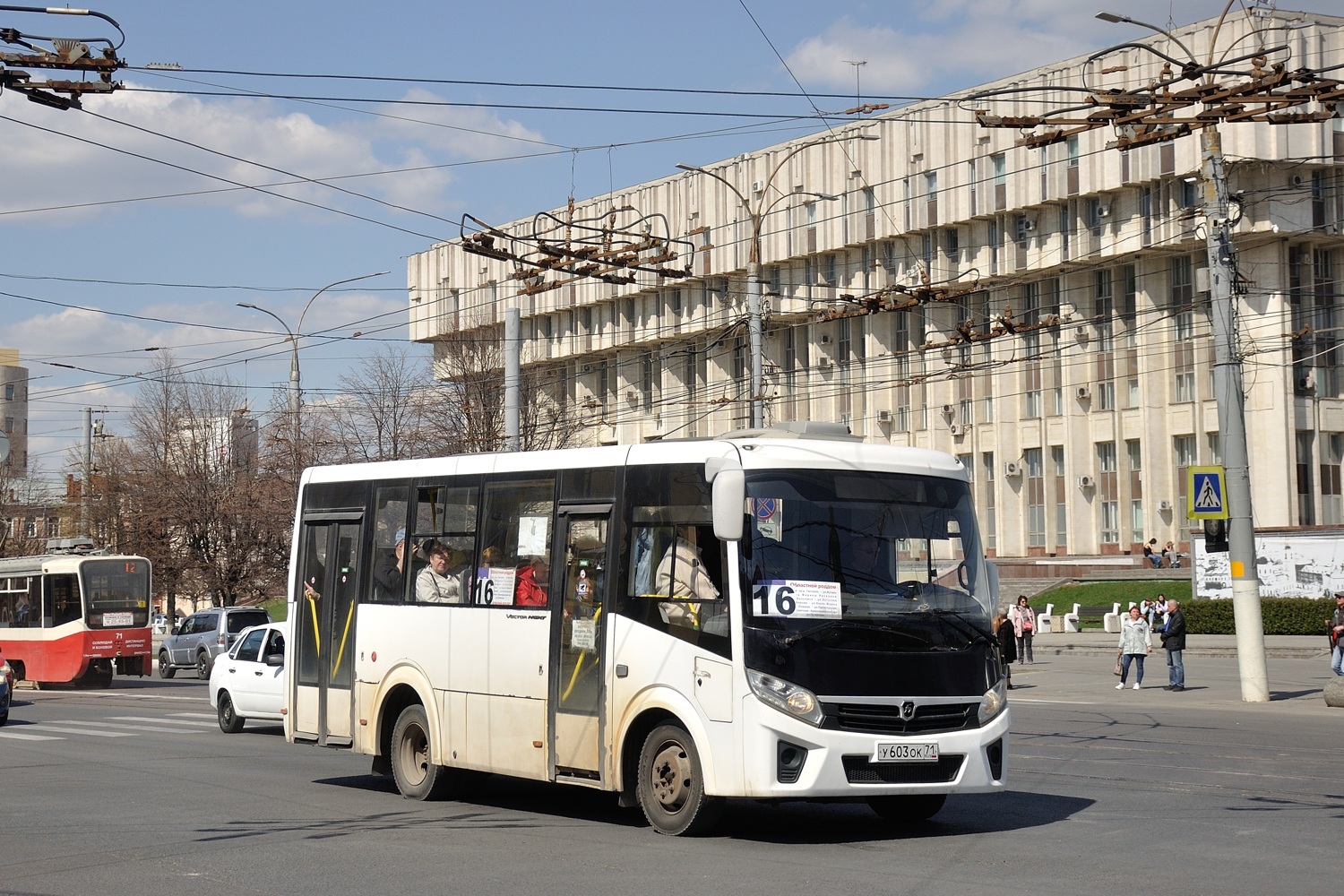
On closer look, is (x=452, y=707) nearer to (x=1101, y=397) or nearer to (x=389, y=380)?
(x=389, y=380)

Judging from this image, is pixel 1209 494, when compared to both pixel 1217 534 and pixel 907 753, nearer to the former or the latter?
pixel 1217 534

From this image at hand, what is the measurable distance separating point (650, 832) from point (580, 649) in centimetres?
144

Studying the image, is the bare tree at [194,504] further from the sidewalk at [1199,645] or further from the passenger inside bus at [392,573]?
the passenger inside bus at [392,573]

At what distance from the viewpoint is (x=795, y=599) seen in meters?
10.6

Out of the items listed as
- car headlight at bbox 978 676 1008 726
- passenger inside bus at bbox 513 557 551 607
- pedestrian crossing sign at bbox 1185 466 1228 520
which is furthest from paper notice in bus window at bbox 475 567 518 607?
pedestrian crossing sign at bbox 1185 466 1228 520

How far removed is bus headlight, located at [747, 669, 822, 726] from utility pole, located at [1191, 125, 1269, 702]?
1673 cm

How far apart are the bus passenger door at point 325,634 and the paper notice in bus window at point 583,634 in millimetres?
3344

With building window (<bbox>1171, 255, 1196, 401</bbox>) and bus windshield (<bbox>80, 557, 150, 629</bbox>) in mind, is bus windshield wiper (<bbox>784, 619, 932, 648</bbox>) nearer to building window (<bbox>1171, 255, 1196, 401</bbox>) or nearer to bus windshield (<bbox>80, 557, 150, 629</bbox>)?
bus windshield (<bbox>80, 557, 150, 629</bbox>)

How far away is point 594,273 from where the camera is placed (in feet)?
82.4

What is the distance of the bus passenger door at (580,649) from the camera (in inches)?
456

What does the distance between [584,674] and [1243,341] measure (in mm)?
44889

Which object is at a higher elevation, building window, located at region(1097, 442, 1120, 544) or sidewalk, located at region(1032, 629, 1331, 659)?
building window, located at region(1097, 442, 1120, 544)

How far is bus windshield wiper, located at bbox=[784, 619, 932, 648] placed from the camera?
1045 cm

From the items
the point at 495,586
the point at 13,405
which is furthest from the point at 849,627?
the point at 13,405
